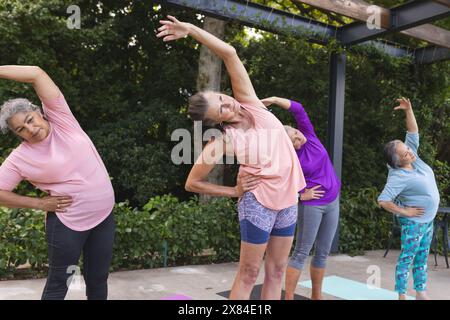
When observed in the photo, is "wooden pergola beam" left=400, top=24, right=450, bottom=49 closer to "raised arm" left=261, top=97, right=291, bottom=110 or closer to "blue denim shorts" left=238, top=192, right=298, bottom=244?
"raised arm" left=261, top=97, right=291, bottom=110

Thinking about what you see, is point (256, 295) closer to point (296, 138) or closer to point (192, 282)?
point (192, 282)

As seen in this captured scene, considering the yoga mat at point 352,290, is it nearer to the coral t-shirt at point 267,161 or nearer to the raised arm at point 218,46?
the coral t-shirt at point 267,161

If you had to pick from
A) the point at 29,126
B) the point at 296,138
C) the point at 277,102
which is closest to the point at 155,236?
the point at 296,138

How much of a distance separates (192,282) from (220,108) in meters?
2.67

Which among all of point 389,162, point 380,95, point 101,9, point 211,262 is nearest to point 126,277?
point 211,262

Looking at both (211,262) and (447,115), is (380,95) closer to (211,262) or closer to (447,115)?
(447,115)

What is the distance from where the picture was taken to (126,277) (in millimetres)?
4426

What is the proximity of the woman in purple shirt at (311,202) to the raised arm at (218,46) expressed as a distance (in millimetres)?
896

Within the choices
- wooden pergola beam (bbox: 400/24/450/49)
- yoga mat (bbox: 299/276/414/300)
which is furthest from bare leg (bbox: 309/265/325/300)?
wooden pergola beam (bbox: 400/24/450/49)

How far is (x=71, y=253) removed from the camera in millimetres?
2264

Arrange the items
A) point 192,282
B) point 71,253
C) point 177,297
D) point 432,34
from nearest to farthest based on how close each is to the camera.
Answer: point 71,253, point 177,297, point 192,282, point 432,34

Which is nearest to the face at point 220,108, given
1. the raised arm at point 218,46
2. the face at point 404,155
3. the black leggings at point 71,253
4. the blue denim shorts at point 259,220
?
the raised arm at point 218,46

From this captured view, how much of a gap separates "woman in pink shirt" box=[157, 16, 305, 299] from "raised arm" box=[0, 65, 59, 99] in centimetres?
64

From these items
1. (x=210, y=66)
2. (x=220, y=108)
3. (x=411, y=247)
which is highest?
(x=210, y=66)
